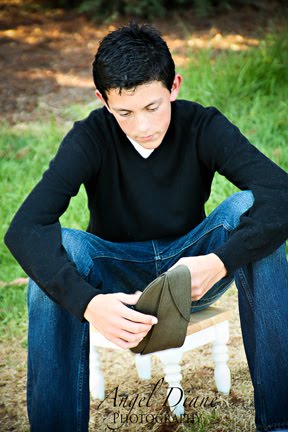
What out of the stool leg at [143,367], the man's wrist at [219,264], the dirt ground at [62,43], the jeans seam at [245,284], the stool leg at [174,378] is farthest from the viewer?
the dirt ground at [62,43]

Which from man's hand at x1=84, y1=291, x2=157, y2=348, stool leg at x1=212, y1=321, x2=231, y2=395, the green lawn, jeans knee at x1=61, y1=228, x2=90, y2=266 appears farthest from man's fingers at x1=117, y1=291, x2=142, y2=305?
the green lawn

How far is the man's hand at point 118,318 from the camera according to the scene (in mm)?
2129

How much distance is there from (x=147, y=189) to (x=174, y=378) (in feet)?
2.51

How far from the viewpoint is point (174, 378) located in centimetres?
274

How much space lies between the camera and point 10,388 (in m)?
3.22

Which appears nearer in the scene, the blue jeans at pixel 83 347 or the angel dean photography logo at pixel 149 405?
the blue jeans at pixel 83 347

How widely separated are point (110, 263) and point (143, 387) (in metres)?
0.83

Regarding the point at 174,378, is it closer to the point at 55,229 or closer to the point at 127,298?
the point at 127,298

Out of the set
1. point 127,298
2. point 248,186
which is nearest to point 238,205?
point 248,186

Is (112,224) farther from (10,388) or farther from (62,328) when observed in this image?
(10,388)

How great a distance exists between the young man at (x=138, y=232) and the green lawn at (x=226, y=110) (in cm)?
217

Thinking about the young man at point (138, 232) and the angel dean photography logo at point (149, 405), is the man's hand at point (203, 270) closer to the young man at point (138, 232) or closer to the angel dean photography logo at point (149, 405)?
the young man at point (138, 232)

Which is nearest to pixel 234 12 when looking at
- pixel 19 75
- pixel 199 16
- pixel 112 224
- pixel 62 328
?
pixel 199 16

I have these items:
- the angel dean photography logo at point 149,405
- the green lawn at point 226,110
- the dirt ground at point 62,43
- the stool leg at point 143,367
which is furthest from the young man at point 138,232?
the dirt ground at point 62,43
